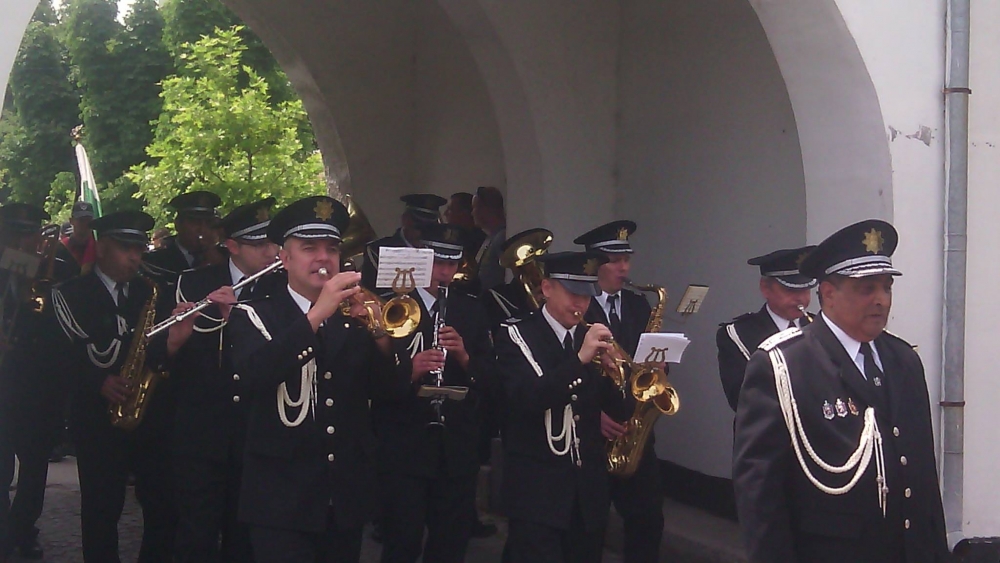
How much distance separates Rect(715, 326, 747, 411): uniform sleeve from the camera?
581 centimetres

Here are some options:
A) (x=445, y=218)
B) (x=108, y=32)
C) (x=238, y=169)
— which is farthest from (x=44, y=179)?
(x=445, y=218)

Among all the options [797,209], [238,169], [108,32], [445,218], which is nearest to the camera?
[797,209]

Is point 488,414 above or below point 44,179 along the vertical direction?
below

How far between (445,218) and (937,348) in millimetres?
4685

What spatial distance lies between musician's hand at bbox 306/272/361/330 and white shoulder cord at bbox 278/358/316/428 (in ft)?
0.93

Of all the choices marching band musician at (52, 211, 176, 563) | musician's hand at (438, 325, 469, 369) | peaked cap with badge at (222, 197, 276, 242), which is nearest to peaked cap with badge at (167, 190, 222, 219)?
marching band musician at (52, 211, 176, 563)

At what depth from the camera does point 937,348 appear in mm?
6164

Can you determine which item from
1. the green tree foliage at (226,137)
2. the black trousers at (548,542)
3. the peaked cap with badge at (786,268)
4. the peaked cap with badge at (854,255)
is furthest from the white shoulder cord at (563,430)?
the green tree foliage at (226,137)

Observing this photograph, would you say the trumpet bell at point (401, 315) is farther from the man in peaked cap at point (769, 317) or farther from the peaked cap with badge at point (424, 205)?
the peaked cap with badge at point (424, 205)

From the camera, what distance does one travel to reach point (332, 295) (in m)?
4.48

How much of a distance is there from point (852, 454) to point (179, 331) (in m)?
3.39

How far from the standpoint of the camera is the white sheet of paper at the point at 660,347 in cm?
546

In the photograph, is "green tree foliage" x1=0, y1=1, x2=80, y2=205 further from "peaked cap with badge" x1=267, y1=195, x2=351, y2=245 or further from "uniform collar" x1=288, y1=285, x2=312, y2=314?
"uniform collar" x1=288, y1=285, x2=312, y2=314

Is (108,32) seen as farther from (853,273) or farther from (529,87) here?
(853,273)
